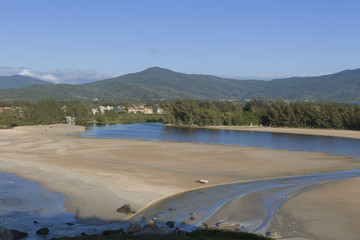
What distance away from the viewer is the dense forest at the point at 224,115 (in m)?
82.4

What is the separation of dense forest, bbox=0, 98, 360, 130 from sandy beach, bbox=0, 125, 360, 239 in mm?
47961

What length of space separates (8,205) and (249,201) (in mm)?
12767

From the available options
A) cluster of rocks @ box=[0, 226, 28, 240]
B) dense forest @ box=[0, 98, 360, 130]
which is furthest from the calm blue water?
cluster of rocks @ box=[0, 226, 28, 240]

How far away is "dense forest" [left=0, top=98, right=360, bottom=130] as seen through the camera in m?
82.4

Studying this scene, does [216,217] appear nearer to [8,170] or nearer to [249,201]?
[249,201]

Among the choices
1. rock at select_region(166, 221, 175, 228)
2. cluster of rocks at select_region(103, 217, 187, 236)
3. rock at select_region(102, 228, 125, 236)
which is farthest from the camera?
rock at select_region(166, 221, 175, 228)

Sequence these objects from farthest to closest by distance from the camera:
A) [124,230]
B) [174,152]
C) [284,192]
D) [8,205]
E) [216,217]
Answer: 1. [174,152]
2. [284,192]
3. [8,205]
4. [216,217]
5. [124,230]

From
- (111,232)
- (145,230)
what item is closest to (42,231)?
(111,232)

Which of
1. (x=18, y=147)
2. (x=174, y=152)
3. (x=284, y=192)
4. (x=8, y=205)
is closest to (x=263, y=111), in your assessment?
(x=174, y=152)

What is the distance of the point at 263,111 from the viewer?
332ft

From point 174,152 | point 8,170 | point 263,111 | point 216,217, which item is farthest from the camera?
point 263,111

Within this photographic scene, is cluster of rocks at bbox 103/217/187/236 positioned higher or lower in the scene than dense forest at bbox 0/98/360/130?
lower

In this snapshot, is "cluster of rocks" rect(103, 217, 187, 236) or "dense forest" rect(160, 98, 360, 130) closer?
"cluster of rocks" rect(103, 217, 187, 236)

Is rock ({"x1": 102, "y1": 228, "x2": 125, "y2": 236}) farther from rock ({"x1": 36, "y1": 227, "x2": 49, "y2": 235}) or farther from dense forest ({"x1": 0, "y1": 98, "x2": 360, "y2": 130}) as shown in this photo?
dense forest ({"x1": 0, "y1": 98, "x2": 360, "y2": 130})
